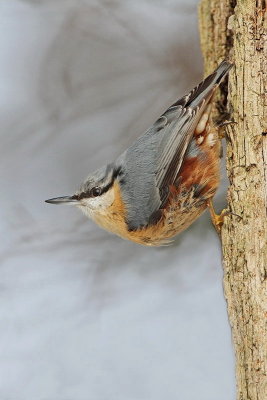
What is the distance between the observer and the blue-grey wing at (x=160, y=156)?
2842 millimetres

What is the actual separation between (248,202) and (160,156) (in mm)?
488

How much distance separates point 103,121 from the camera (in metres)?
4.29

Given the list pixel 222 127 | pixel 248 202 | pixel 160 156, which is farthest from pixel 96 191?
pixel 248 202

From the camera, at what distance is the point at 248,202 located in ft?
8.75

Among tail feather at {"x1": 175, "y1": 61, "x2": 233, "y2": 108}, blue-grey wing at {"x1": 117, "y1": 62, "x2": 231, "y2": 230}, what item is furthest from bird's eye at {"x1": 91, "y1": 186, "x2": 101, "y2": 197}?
tail feather at {"x1": 175, "y1": 61, "x2": 233, "y2": 108}

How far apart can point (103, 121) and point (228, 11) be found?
55.3 inches

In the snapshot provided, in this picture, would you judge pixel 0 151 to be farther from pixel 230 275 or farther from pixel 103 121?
pixel 230 275

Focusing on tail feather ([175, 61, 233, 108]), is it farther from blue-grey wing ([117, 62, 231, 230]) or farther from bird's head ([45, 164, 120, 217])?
bird's head ([45, 164, 120, 217])

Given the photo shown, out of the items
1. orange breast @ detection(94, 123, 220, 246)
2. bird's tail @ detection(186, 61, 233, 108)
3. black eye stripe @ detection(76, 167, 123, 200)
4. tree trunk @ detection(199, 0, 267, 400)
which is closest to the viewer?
tree trunk @ detection(199, 0, 267, 400)

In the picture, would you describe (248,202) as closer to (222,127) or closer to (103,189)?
(222,127)

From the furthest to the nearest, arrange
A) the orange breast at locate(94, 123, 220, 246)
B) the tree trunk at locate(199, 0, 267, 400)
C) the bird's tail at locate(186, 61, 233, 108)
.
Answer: the orange breast at locate(94, 123, 220, 246), the bird's tail at locate(186, 61, 233, 108), the tree trunk at locate(199, 0, 267, 400)

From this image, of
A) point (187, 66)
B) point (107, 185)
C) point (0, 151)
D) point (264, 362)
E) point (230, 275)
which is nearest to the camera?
point (264, 362)

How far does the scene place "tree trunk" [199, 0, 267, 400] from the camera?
253cm

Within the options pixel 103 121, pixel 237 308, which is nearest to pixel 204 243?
pixel 103 121
